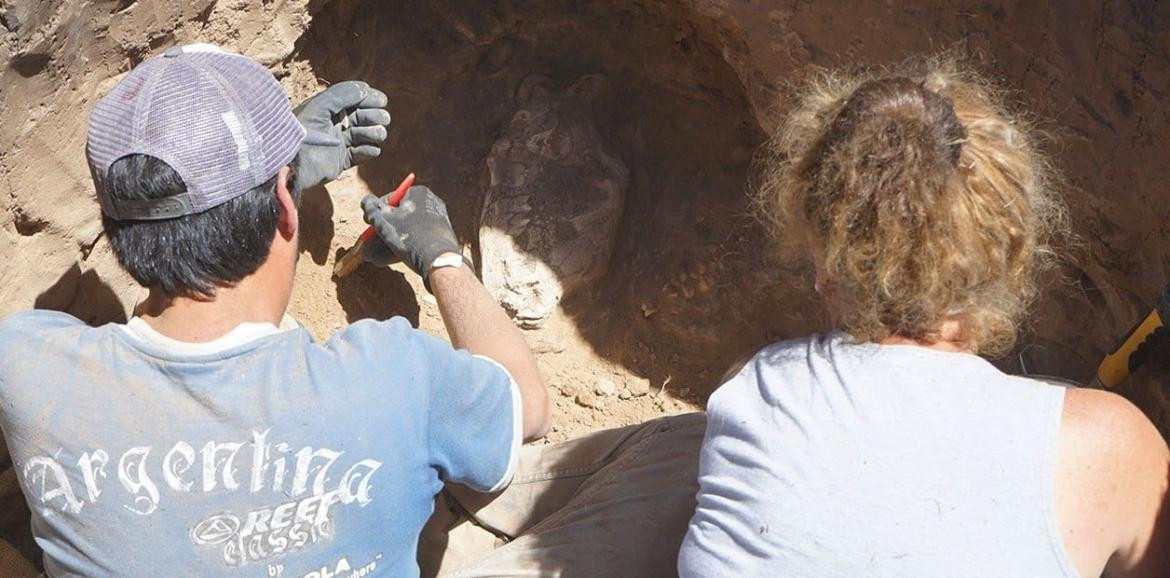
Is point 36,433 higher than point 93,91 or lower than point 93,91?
lower

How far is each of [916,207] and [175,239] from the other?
883 mm

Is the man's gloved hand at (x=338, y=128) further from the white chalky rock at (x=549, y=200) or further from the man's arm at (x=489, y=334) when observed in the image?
the white chalky rock at (x=549, y=200)

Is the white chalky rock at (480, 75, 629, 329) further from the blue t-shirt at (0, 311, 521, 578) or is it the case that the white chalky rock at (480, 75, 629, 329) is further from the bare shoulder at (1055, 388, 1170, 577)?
the bare shoulder at (1055, 388, 1170, 577)

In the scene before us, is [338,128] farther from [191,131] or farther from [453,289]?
[191,131]

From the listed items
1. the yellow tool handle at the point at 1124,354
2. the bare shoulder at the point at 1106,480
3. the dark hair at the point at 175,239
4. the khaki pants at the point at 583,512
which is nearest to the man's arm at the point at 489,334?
the khaki pants at the point at 583,512

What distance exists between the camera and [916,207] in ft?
3.59

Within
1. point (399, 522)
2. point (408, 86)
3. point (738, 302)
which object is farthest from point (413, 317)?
point (399, 522)

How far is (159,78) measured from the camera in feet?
4.28

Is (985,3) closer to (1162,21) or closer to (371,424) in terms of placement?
(1162,21)

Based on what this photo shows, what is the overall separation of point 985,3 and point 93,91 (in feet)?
5.32

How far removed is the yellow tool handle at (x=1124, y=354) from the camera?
1.54m

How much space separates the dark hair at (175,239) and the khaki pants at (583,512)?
22.6 inches

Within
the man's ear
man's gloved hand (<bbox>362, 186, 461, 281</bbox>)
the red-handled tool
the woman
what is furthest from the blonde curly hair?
Result: the red-handled tool

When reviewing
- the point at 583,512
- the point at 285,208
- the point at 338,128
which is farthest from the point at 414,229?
the point at 583,512
